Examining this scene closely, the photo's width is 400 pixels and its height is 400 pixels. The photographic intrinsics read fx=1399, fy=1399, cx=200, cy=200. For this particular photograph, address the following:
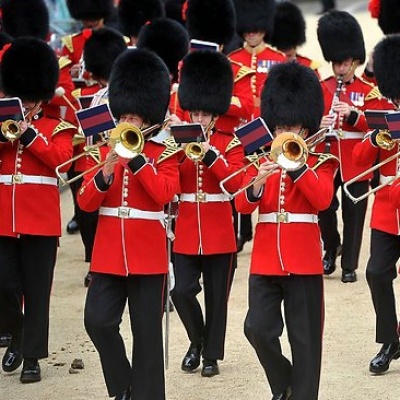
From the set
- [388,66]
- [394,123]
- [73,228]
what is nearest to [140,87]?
[394,123]

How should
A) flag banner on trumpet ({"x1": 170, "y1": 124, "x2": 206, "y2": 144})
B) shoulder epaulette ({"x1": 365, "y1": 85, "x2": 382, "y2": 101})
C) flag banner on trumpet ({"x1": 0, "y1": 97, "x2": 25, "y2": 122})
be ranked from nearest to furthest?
flag banner on trumpet ({"x1": 170, "y1": 124, "x2": 206, "y2": 144}) < flag banner on trumpet ({"x1": 0, "y1": 97, "x2": 25, "y2": 122}) < shoulder epaulette ({"x1": 365, "y1": 85, "x2": 382, "y2": 101})

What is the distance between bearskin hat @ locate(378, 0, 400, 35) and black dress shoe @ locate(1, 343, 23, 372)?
3356 millimetres

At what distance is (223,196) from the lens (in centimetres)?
636

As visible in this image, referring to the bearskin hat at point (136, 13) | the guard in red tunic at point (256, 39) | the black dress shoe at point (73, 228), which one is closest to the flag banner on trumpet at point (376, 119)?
the guard in red tunic at point (256, 39)

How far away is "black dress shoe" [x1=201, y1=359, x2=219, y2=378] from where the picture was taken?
20.9 feet

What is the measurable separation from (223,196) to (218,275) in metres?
0.36

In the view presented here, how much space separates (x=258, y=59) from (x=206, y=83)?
7.35ft

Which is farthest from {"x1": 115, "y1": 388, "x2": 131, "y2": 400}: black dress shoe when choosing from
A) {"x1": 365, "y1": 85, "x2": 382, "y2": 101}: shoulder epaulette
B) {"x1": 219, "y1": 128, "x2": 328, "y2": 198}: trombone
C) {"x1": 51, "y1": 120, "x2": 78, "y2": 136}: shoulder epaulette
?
{"x1": 365, "y1": 85, "x2": 382, "y2": 101}: shoulder epaulette

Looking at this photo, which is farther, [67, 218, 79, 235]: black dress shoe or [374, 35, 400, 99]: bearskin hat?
[67, 218, 79, 235]: black dress shoe

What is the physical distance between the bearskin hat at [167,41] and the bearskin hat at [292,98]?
181 cm

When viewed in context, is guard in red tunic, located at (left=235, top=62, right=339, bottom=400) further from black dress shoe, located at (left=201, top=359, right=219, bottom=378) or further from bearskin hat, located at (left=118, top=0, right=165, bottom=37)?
bearskin hat, located at (left=118, top=0, right=165, bottom=37)

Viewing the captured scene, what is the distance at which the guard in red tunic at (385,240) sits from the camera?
6242 millimetres

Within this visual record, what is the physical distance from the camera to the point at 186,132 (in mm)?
5766

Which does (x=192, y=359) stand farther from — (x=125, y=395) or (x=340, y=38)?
(x=340, y=38)
